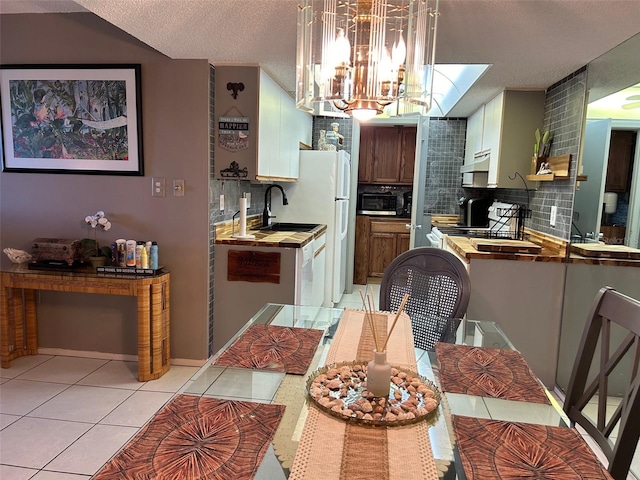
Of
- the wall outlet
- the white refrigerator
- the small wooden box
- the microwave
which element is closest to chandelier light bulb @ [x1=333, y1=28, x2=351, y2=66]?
the wall outlet

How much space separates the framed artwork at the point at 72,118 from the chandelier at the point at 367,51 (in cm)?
189

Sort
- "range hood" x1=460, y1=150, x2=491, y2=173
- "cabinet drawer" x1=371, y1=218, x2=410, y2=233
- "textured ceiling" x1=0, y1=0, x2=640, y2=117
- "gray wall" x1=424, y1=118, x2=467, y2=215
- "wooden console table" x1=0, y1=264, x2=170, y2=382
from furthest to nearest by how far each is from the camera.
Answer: "cabinet drawer" x1=371, y1=218, x2=410, y2=233 → "gray wall" x1=424, y1=118, x2=467, y2=215 → "range hood" x1=460, y1=150, x2=491, y2=173 → "wooden console table" x1=0, y1=264, x2=170, y2=382 → "textured ceiling" x1=0, y1=0, x2=640, y2=117

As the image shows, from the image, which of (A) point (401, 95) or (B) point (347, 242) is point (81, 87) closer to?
(A) point (401, 95)

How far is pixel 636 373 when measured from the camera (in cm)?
122

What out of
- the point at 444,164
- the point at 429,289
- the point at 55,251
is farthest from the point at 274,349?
the point at 444,164

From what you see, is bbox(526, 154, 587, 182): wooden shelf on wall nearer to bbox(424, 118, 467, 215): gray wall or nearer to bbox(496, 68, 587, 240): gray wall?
bbox(496, 68, 587, 240): gray wall

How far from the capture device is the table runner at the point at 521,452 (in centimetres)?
98

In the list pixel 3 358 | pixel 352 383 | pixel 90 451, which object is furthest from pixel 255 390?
pixel 3 358

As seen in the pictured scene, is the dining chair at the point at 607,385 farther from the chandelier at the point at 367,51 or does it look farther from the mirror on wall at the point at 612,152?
the mirror on wall at the point at 612,152

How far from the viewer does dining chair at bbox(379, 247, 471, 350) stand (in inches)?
86.6

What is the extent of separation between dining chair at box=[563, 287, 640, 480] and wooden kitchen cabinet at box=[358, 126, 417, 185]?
4971 millimetres

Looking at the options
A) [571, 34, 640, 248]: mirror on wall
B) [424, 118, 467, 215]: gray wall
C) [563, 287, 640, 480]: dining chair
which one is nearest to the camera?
[563, 287, 640, 480]: dining chair

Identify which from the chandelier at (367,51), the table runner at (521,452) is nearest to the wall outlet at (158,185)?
the chandelier at (367,51)

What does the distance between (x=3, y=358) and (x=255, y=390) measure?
101 inches
